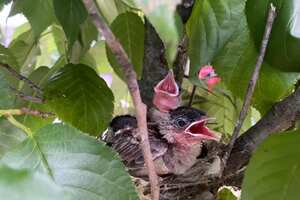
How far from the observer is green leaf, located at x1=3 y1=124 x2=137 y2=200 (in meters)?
0.44

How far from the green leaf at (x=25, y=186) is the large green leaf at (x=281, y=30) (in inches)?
10.7

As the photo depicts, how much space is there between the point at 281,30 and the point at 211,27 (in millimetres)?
82

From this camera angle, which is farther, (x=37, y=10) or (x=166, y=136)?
(x=166, y=136)

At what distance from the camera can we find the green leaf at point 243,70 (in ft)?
2.01

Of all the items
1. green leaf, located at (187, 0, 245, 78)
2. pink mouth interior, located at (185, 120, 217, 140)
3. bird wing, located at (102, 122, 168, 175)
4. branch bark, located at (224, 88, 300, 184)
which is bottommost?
pink mouth interior, located at (185, 120, 217, 140)

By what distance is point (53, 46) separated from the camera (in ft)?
4.08

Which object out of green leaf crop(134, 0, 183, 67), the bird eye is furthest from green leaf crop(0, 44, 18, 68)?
green leaf crop(134, 0, 183, 67)

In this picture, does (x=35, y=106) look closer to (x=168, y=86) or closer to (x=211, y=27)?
(x=168, y=86)

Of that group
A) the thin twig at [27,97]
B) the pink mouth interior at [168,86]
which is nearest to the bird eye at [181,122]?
the pink mouth interior at [168,86]

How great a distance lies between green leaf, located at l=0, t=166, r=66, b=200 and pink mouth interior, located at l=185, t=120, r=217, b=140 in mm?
514

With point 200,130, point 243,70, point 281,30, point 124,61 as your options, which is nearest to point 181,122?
point 200,130

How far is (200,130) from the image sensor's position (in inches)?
34.9

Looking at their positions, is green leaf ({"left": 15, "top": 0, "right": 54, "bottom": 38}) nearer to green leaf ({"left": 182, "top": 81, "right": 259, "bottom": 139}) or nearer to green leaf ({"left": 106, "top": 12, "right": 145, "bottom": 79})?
green leaf ({"left": 106, "top": 12, "right": 145, "bottom": 79})

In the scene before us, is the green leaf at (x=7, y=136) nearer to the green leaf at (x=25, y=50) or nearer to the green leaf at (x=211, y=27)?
the green leaf at (x=211, y=27)
